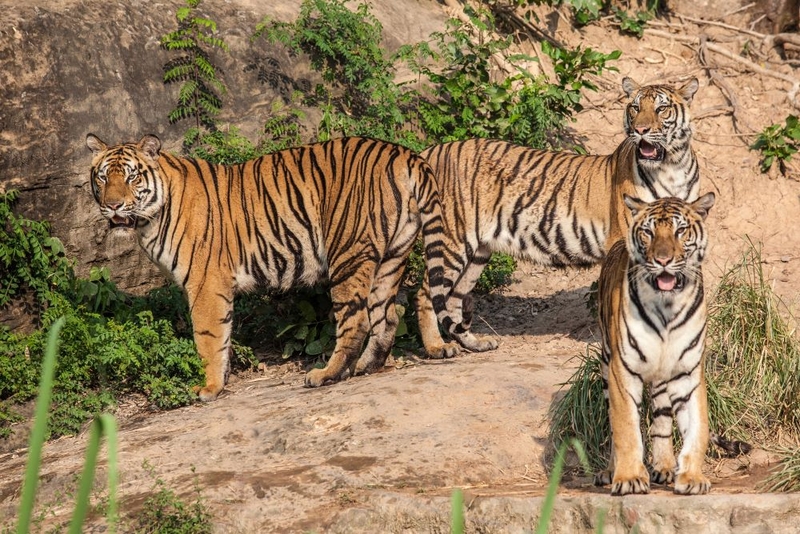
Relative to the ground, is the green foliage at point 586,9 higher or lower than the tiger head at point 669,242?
higher

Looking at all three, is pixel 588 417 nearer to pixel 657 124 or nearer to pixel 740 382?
pixel 740 382

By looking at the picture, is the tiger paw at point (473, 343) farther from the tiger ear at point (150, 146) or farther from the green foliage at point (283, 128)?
the tiger ear at point (150, 146)

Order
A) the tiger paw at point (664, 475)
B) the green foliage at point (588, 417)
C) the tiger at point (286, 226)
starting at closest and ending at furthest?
1. the tiger paw at point (664, 475)
2. the green foliage at point (588, 417)
3. the tiger at point (286, 226)

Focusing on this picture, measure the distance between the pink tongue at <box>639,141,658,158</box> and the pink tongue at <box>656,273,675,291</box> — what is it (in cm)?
235

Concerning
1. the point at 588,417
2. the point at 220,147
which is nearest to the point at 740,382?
the point at 588,417

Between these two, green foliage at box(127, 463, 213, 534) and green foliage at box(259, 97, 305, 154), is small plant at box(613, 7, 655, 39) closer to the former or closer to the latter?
green foliage at box(259, 97, 305, 154)

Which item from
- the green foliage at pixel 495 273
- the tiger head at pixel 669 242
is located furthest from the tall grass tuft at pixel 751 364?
the green foliage at pixel 495 273

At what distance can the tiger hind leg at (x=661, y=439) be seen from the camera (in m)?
4.53

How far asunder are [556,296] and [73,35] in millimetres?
3862

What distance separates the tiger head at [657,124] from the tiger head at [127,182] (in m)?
2.81

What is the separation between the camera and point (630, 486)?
170 inches

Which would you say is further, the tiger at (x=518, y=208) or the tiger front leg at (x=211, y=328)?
the tiger at (x=518, y=208)

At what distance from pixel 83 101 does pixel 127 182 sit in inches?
58.0

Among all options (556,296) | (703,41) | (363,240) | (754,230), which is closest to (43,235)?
(363,240)
